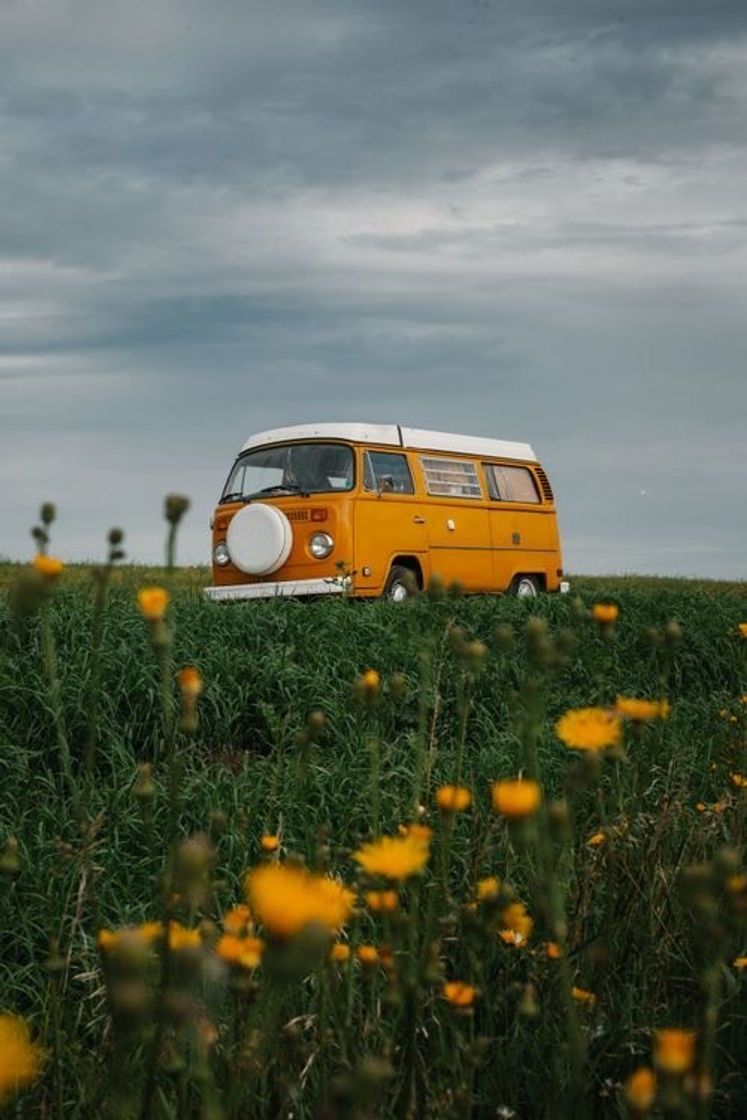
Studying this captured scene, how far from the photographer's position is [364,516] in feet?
37.0

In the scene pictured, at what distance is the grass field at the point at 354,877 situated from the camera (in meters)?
1.49

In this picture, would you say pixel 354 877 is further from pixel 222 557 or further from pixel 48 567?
pixel 222 557

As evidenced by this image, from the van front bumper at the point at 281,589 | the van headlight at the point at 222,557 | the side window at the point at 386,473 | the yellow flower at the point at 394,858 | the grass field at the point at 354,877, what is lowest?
the grass field at the point at 354,877

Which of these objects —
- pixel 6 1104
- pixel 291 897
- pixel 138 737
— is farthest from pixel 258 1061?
pixel 138 737

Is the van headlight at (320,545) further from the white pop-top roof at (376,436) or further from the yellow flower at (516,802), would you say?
the yellow flower at (516,802)

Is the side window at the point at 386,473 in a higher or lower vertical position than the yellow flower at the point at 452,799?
higher

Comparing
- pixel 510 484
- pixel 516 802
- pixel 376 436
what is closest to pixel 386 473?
pixel 376 436

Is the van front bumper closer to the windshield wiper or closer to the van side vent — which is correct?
the windshield wiper

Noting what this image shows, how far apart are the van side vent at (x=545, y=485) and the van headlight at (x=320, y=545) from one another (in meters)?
4.79

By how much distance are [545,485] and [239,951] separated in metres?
13.8

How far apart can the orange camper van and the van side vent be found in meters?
0.94

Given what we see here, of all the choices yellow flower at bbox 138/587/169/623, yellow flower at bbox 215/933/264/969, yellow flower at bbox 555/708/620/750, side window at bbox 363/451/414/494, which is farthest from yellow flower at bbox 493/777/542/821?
side window at bbox 363/451/414/494

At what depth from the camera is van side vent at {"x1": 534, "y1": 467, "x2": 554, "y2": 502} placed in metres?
15.1

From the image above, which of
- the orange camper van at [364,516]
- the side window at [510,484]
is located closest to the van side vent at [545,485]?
the side window at [510,484]
